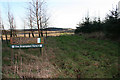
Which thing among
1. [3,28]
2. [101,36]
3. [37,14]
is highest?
[37,14]

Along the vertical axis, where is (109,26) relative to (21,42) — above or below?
above

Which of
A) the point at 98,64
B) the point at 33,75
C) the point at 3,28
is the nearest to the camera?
the point at 33,75

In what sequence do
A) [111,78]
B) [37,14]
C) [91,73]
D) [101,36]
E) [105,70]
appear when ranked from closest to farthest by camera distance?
[111,78], [91,73], [105,70], [37,14], [101,36]

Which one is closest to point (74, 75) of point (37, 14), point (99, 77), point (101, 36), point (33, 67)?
point (99, 77)

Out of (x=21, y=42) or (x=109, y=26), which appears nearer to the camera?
(x=21, y=42)

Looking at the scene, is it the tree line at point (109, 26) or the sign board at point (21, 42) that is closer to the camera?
the sign board at point (21, 42)

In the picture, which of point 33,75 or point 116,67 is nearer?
point 33,75

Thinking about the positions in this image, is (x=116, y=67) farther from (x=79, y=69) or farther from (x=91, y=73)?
(x=79, y=69)

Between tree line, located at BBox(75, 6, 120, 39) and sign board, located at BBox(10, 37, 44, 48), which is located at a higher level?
tree line, located at BBox(75, 6, 120, 39)

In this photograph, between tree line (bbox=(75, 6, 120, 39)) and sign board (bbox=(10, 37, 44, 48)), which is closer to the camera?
sign board (bbox=(10, 37, 44, 48))

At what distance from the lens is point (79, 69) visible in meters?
4.78

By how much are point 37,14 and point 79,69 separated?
614cm

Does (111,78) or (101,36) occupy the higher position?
(101,36)

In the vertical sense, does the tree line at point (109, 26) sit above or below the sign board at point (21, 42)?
above
